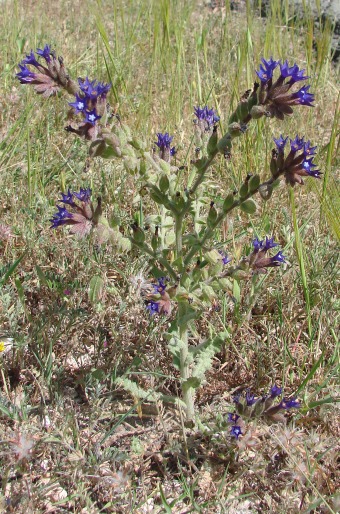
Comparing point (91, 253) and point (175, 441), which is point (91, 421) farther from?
point (91, 253)

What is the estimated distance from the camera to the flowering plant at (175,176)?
1.46 m

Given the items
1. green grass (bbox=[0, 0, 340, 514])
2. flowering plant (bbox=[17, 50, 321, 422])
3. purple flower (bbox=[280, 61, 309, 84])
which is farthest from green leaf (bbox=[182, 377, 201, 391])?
purple flower (bbox=[280, 61, 309, 84])

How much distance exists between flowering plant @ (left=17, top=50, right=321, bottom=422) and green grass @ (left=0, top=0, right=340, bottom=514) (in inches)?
5.3

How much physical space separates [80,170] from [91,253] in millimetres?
660

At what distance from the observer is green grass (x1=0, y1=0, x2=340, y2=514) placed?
1.73 meters

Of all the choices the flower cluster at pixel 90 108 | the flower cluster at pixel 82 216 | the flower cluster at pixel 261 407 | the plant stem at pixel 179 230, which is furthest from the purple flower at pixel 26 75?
the flower cluster at pixel 261 407

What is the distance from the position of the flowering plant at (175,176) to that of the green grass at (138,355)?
135mm

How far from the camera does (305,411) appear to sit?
1.86 m

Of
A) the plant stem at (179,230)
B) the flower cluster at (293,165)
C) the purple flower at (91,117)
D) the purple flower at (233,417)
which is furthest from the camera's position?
the purple flower at (233,417)

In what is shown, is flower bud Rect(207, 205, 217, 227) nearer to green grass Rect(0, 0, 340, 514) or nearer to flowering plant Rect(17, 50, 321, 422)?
flowering plant Rect(17, 50, 321, 422)

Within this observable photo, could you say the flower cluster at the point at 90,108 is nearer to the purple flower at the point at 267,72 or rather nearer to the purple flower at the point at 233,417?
the purple flower at the point at 267,72

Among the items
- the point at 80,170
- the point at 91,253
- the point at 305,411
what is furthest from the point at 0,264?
the point at 305,411

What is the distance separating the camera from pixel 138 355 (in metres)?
2.05

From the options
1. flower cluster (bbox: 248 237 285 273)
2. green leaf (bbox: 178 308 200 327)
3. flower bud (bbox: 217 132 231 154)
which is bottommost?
green leaf (bbox: 178 308 200 327)
